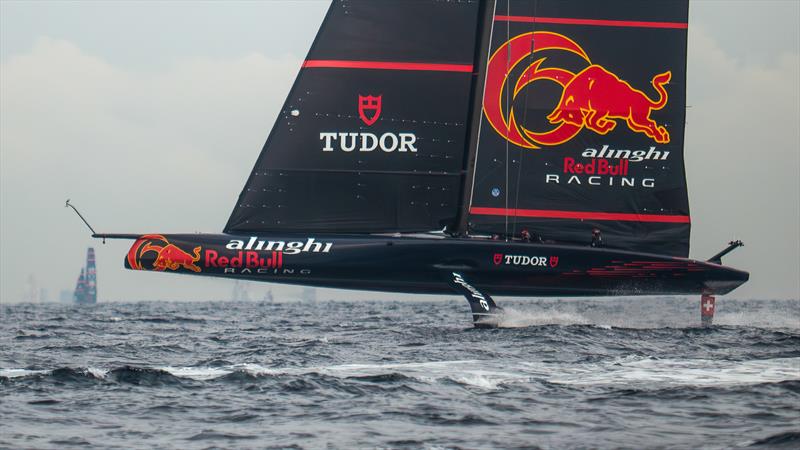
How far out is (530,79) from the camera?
23.2m

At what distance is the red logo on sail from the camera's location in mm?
22203

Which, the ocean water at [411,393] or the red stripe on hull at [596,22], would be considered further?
the red stripe on hull at [596,22]

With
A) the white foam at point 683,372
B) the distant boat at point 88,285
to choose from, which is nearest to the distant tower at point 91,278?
the distant boat at point 88,285

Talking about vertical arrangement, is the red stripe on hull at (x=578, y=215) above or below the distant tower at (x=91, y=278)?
above

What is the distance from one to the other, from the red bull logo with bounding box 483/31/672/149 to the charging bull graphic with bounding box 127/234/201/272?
6.83 m

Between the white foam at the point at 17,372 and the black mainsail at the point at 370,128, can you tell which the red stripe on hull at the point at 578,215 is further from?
the white foam at the point at 17,372

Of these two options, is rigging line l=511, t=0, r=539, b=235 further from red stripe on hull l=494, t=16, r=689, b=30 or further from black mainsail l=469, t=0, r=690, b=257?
red stripe on hull l=494, t=16, r=689, b=30

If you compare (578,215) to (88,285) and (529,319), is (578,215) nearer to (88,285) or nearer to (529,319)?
(529,319)

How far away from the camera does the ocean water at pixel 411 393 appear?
406 inches

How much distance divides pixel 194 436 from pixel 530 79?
14.6 meters

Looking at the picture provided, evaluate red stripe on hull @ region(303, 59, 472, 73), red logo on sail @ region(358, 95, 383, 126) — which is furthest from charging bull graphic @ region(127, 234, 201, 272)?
red stripe on hull @ region(303, 59, 472, 73)

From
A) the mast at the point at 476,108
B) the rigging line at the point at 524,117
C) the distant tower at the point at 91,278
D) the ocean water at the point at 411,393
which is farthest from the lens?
the distant tower at the point at 91,278

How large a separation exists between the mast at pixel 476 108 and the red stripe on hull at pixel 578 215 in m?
0.30

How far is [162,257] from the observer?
21562mm
